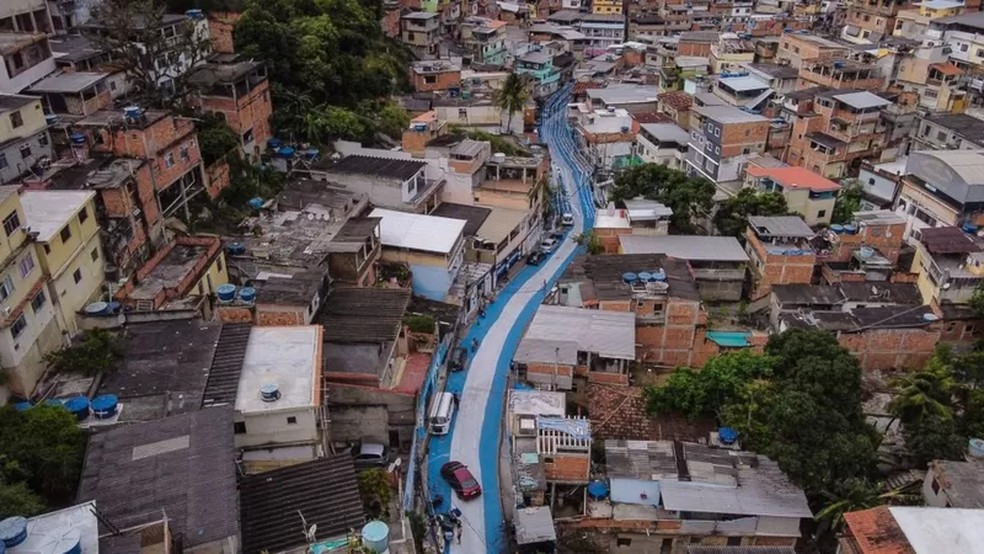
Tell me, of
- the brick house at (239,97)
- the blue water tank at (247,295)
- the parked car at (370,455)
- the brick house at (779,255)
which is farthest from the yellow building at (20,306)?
the brick house at (779,255)

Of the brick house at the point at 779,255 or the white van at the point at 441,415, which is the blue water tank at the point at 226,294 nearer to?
the white van at the point at 441,415

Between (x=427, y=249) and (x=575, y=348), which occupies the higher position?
(x=427, y=249)

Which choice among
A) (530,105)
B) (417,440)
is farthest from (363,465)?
(530,105)

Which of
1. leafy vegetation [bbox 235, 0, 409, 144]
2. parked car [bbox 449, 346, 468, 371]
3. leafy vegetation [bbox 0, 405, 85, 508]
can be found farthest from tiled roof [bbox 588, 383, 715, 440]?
leafy vegetation [bbox 235, 0, 409, 144]

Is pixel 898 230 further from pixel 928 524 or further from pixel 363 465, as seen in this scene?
pixel 363 465

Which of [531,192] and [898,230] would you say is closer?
[898,230]

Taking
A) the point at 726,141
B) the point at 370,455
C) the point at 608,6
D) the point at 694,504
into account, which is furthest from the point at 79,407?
the point at 608,6

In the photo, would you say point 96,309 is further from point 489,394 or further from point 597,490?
point 597,490
